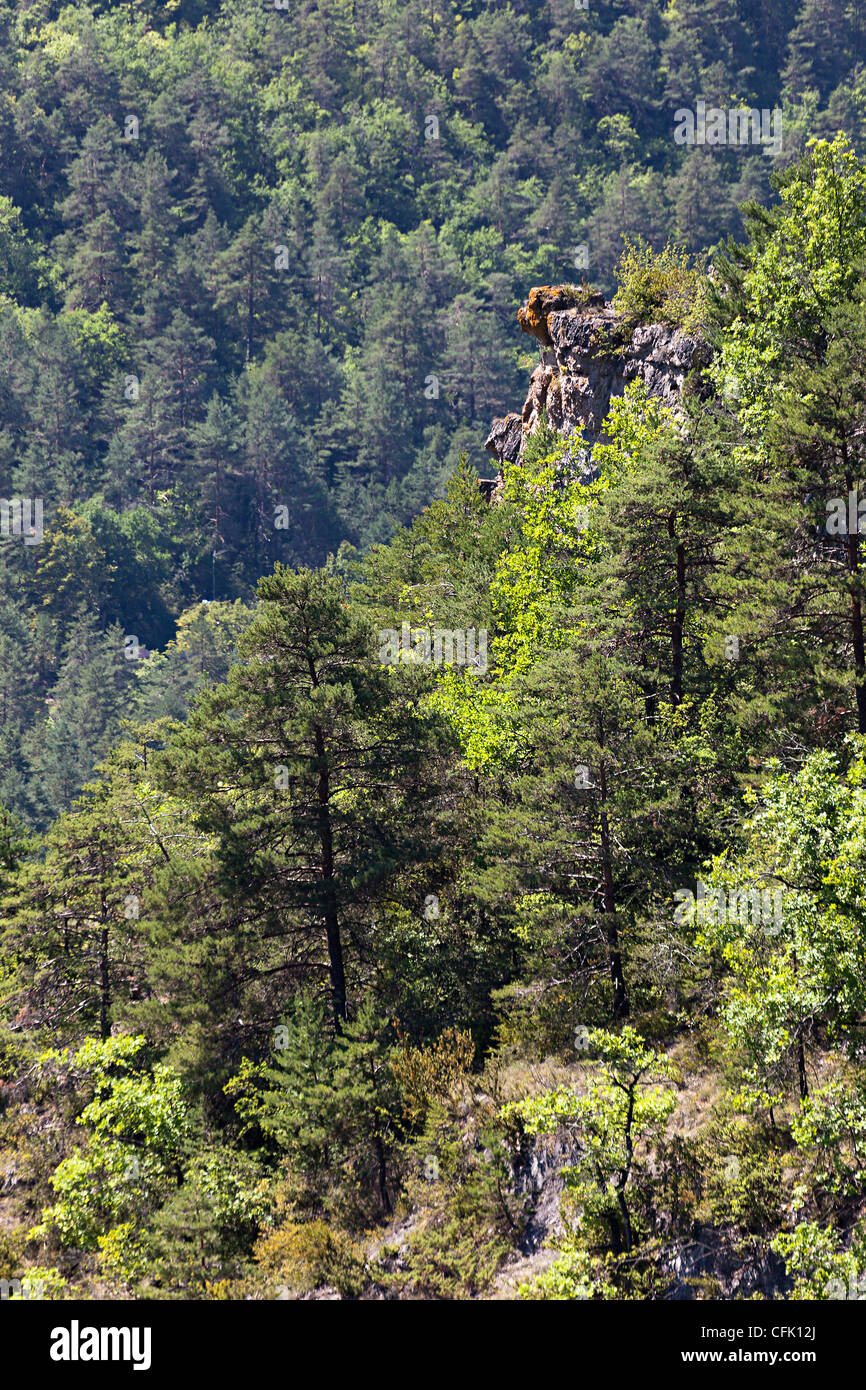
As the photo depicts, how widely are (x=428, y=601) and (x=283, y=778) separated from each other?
13625 mm

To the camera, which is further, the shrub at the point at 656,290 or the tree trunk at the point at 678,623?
the shrub at the point at 656,290

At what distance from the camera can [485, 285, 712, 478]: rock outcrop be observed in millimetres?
36562

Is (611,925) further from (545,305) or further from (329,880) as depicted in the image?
(545,305)

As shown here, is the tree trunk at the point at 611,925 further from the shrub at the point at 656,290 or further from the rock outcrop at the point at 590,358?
the shrub at the point at 656,290

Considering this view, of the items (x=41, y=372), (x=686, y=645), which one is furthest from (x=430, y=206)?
(x=686, y=645)

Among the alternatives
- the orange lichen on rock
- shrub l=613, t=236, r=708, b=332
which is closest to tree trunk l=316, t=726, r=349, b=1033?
shrub l=613, t=236, r=708, b=332

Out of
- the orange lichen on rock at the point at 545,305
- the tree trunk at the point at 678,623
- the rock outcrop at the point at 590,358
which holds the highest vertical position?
the orange lichen on rock at the point at 545,305

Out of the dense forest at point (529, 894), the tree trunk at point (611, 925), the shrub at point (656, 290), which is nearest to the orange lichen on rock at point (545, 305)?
the dense forest at point (529, 894)

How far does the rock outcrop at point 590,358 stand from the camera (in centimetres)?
3656

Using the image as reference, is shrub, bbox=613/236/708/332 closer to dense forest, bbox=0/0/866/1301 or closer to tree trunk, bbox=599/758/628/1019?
dense forest, bbox=0/0/866/1301

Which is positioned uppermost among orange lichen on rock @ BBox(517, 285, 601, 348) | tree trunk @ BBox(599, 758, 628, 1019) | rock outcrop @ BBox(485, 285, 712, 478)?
orange lichen on rock @ BBox(517, 285, 601, 348)

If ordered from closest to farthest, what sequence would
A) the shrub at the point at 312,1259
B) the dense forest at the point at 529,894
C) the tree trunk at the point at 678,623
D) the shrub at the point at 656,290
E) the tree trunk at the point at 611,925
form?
the dense forest at the point at 529,894 → the shrub at the point at 312,1259 → the tree trunk at the point at 611,925 → the tree trunk at the point at 678,623 → the shrub at the point at 656,290

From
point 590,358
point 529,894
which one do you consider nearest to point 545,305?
point 590,358

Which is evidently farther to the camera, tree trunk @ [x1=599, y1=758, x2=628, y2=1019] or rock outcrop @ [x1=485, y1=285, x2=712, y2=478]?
rock outcrop @ [x1=485, y1=285, x2=712, y2=478]
